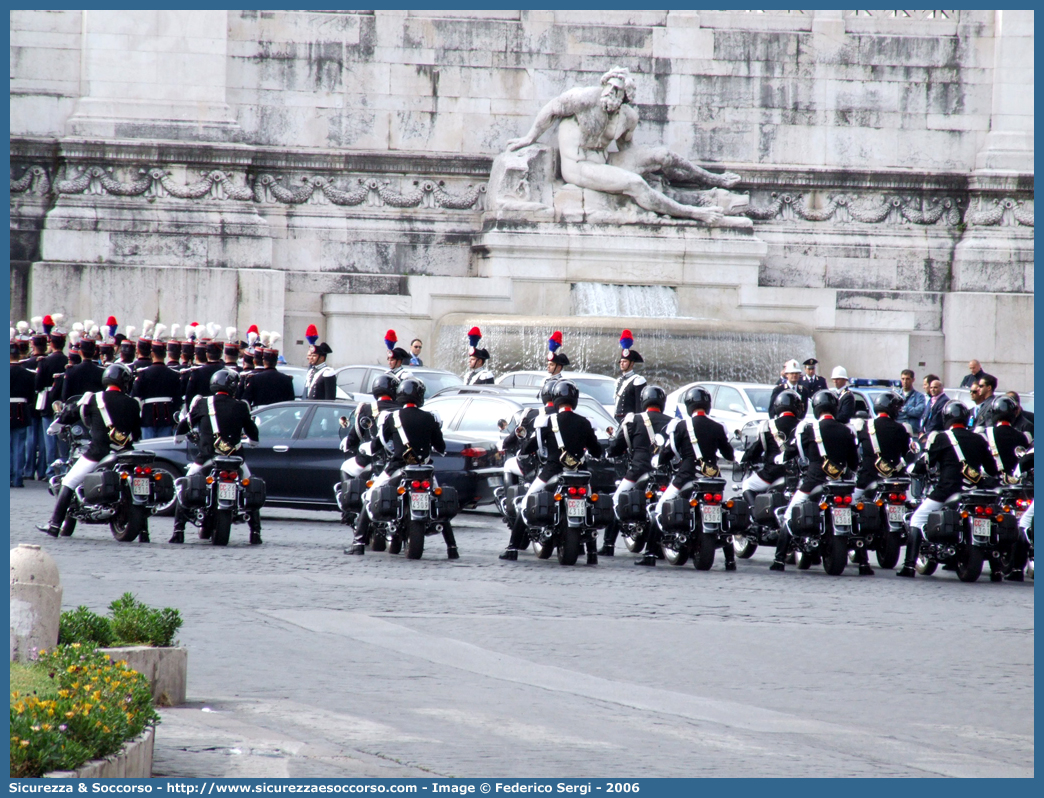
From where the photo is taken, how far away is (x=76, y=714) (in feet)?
16.9

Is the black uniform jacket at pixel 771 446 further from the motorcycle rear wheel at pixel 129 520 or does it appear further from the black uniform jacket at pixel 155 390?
the black uniform jacket at pixel 155 390

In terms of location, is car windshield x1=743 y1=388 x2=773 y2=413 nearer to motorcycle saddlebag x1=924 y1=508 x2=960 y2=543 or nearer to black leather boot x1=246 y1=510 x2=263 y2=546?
motorcycle saddlebag x1=924 y1=508 x2=960 y2=543

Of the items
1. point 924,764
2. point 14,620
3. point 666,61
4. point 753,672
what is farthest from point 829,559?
Result: point 666,61

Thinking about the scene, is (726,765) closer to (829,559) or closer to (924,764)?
(924,764)

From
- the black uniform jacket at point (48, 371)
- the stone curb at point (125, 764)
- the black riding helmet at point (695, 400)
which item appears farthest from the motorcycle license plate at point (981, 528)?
the black uniform jacket at point (48, 371)

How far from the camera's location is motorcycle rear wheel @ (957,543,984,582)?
44.8 feet

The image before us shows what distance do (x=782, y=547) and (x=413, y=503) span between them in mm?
3260

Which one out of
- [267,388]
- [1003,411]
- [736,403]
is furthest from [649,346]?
[1003,411]

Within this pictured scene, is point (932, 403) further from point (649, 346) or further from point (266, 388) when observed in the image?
point (266, 388)

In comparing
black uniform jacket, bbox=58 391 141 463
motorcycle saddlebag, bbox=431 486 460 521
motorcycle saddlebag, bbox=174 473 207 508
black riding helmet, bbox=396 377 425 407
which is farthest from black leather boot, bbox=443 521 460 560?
black uniform jacket, bbox=58 391 141 463

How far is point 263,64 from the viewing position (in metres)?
30.8

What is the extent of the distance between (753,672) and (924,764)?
2.30 meters

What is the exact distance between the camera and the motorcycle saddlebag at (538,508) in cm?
1368

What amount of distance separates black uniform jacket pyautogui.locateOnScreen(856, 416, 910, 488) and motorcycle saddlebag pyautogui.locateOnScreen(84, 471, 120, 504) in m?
6.66
